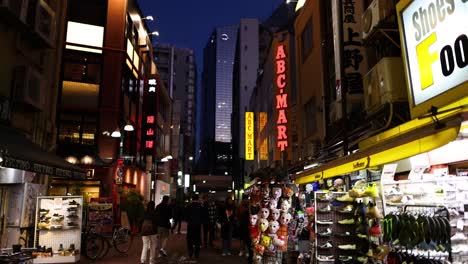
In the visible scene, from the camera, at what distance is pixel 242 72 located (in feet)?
266

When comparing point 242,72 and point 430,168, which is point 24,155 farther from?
point 242,72

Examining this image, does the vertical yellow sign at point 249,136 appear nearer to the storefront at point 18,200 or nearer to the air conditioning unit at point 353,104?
the air conditioning unit at point 353,104

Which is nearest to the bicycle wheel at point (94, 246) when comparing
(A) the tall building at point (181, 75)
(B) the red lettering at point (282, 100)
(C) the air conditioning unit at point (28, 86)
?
(C) the air conditioning unit at point (28, 86)

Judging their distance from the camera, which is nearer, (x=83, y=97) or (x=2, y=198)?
(x=2, y=198)

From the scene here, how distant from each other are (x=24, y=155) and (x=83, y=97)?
56.8 ft

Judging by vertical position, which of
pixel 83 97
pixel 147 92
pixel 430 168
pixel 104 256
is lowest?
pixel 104 256

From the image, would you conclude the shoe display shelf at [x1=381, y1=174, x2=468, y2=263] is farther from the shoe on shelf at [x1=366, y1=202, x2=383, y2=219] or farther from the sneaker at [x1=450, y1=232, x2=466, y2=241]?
the shoe on shelf at [x1=366, y1=202, x2=383, y2=219]

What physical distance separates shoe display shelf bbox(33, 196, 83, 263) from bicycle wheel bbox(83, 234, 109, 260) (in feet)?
5.25

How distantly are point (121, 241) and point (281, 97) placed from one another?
11477 millimetres

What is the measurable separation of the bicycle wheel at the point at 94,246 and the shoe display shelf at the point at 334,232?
789 cm

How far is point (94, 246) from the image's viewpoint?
13.6 meters

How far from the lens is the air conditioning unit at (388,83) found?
895 cm

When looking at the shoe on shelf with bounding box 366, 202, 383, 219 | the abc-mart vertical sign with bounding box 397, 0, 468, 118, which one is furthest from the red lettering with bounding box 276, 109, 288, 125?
the abc-mart vertical sign with bounding box 397, 0, 468, 118

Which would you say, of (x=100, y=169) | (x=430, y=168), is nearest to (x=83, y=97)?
(x=100, y=169)
